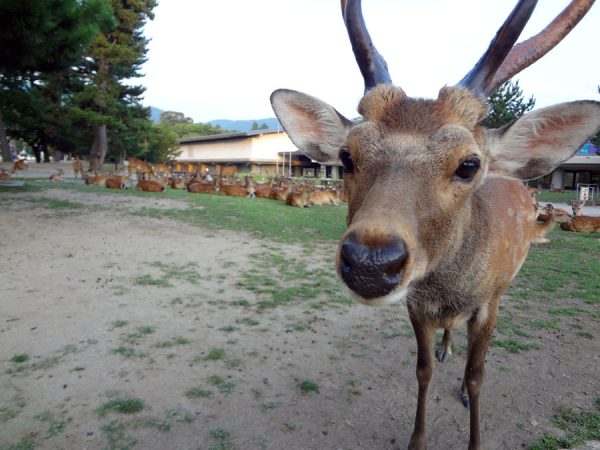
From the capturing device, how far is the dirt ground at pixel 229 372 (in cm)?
287

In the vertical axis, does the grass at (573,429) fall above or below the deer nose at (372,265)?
below

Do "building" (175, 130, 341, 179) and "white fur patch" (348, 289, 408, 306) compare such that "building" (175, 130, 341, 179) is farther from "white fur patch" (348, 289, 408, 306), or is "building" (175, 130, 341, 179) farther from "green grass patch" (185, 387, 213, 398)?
"white fur patch" (348, 289, 408, 306)

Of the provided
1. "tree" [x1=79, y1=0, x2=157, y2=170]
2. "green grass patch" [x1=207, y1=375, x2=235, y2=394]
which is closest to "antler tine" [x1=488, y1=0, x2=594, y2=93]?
"green grass patch" [x1=207, y1=375, x2=235, y2=394]

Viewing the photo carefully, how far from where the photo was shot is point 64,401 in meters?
3.07

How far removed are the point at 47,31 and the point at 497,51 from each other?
33.9 ft

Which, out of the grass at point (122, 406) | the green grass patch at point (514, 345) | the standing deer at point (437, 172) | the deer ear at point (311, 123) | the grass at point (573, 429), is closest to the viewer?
the standing deer at point (437, 172)

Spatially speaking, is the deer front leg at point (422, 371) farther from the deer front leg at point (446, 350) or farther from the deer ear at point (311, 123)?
the deer ear at point (311, 123)

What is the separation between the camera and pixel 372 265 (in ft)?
5.16

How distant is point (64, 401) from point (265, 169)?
4702cm

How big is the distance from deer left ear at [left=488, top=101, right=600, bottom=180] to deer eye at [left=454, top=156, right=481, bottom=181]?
18.5 inches

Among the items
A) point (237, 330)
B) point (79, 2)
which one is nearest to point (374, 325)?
point (237, 330)

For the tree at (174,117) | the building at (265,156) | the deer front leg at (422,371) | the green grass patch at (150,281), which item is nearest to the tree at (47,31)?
the green grass patch at (150,281)

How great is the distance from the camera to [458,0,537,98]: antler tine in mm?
2277

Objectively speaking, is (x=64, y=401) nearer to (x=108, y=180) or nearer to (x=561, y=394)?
(x=561, y=394)
